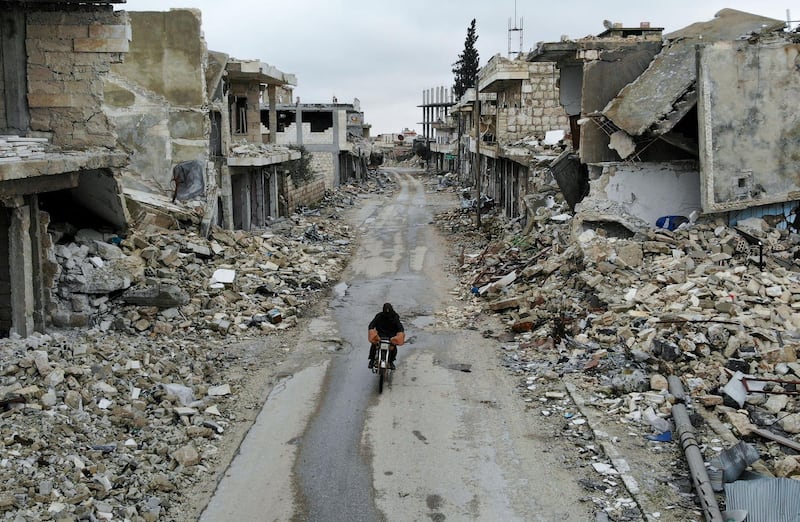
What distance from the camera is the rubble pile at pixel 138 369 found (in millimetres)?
8469

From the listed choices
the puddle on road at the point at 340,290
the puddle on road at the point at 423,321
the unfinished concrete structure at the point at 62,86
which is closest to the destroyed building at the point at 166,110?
the puddle on road at the point at 340,290

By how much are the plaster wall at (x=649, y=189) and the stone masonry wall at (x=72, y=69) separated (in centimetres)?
1083

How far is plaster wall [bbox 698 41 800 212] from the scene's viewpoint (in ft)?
52.5

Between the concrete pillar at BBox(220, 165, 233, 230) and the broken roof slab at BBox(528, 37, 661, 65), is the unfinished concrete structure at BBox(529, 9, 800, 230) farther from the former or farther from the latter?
the concrete pillar at BBox(220, 165, 233, 230)

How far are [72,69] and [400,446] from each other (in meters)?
9.87

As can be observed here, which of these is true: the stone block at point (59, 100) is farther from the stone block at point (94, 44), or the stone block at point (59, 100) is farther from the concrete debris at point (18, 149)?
the concrete debris at point (18, 149)

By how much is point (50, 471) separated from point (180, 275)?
8973 millimetres

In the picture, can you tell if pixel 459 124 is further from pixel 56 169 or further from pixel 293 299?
pixel 56 169


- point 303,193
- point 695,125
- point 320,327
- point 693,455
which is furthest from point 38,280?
point 303,193

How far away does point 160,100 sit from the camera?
71.7 ft

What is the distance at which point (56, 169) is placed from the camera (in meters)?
12.2

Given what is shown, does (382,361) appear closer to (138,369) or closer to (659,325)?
(138,369)

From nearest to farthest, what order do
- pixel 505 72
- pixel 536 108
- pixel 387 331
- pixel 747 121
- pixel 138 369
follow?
pixel 138 369 < pixel 387 331 < pixel 747 121 < pixel 505 72 < pixel 536 108

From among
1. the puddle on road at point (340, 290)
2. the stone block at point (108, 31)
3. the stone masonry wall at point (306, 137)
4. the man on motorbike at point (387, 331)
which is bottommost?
the puddle on road at point (340, 290)
